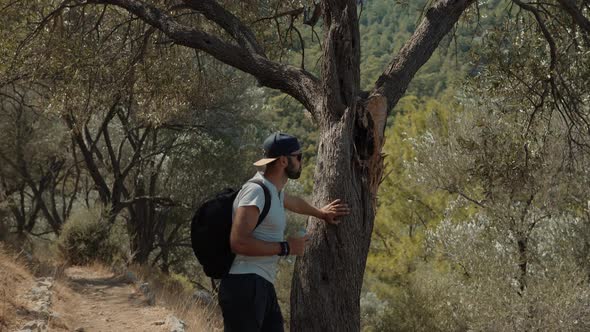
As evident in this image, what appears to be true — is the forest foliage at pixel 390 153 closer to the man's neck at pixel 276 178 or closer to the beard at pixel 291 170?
the beard at pixel 291 170

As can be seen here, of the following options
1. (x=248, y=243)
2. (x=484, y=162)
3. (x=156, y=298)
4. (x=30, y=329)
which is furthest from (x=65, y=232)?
(x=248, y=243)

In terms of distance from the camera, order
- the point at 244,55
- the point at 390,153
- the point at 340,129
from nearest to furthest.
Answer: the point at 340,129
the point at 244,55
the point at 390,153

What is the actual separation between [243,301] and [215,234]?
1.49 feet

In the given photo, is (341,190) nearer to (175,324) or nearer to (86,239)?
(175,324)

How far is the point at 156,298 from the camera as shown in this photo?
1061 centimetres

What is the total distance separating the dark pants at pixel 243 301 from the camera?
4113 mm

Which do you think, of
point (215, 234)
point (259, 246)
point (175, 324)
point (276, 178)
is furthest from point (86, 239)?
point (259, 246)

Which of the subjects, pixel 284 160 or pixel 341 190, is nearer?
pixel 284 160


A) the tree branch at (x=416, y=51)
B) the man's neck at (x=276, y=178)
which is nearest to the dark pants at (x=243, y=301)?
the man's neck at (x=276, y=178)

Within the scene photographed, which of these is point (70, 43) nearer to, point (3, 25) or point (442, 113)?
point (3, 25)

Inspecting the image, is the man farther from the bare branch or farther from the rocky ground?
the rocky ground

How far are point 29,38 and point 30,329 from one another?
138 inches

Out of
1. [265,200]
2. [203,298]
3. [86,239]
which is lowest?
[203,298]

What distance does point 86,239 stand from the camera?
1456 cm
